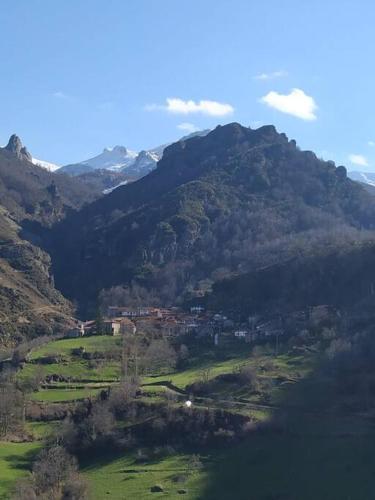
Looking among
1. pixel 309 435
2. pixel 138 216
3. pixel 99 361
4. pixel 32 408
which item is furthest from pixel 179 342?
pixel 138 216

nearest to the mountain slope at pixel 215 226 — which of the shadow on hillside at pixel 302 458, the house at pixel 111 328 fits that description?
the house at pixel 111 328

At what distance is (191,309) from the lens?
119312 mm

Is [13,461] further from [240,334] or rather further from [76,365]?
[240,334]

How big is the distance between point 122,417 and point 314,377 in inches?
723

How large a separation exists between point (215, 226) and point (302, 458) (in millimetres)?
108834

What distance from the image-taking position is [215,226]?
538 feet

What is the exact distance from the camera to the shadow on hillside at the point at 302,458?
5216 cm

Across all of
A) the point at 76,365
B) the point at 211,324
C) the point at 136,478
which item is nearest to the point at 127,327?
the point at 211,324

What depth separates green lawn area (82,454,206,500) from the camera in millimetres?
52312

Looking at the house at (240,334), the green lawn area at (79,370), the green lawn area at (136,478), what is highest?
the house at (240,334)

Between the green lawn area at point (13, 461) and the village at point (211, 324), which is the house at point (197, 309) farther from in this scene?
the green lawn area at point (13, 461)

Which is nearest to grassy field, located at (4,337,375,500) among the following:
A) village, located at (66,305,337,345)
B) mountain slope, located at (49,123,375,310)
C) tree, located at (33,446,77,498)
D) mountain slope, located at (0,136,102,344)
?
tree, located at (33,446,77,498)

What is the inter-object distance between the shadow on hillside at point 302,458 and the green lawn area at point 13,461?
1358 centimetres

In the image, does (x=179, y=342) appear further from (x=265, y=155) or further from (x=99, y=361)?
(x=265, y=155)
